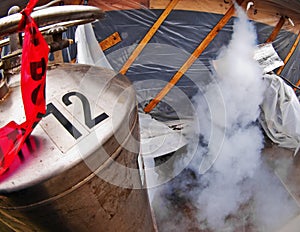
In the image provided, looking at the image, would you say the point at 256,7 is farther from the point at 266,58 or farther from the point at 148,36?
the point at 148,36

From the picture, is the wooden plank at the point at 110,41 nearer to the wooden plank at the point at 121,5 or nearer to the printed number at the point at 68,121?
the wooden plank at the point at 121,5

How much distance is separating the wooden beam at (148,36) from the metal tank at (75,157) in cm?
223

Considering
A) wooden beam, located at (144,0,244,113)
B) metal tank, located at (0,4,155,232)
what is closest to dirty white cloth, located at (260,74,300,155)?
wooden beam, located at (144,0,244,113)

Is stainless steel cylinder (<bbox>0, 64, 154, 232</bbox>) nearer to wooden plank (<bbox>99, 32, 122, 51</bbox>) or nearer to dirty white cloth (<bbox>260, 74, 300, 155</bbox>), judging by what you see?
wooden plank (<bbox>99, 32, 122, 51</bbox>)

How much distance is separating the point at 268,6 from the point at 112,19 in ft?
6.30

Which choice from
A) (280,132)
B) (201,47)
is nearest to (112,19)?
→ (201,47)

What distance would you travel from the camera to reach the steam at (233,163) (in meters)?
3.50

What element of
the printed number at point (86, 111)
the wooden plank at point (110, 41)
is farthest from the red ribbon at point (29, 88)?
the wooden plank at point (110, 41)

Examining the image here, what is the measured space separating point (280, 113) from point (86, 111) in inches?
128

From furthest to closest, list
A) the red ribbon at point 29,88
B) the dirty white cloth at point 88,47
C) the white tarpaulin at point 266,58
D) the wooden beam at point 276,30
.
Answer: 1. the wooden beam at point 276,30
2. the white tarpaulin at point 266,58
3. the dirty white cloth at point 88,47
4. the red ribbon at point 29,88

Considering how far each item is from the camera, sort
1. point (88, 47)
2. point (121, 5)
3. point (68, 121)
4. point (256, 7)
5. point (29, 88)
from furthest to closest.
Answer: point (256, 7) → point (121, 5) → point (88, 47) → point (68, 121) → point (29, 88)

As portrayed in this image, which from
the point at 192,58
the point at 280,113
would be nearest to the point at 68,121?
the point at 192,58

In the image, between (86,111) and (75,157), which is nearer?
(75,157)

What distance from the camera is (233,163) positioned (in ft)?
12.9
